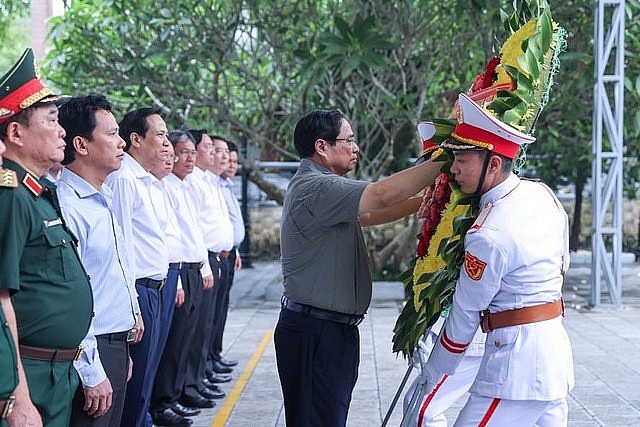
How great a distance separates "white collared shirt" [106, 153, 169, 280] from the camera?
18.8ft

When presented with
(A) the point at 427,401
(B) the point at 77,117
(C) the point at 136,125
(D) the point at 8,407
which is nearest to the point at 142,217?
(C) the point at 136,125

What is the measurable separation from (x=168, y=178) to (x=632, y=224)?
15464 mm

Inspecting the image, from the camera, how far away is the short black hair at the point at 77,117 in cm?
453

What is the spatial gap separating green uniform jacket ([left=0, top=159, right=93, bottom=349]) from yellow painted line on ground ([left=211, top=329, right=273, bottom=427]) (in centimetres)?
343

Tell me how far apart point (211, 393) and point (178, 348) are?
2.37 feet

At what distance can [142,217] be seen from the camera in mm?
5910

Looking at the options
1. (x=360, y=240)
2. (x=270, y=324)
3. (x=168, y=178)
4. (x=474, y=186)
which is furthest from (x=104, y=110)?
(x=270, y=324)

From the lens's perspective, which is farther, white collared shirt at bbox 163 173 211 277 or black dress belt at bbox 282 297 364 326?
white collared shirt at bbox 163 173 211 277

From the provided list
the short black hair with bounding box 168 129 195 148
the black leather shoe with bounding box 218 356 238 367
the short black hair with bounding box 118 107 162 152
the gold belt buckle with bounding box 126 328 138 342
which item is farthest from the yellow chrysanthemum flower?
the black leather shoe with bounding box 218 356 238 367

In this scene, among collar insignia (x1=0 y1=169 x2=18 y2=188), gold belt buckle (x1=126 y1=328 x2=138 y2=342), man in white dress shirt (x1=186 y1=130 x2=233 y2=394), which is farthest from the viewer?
man in white dress shirt (x1=186 y1=130 x2=233 y2=394)

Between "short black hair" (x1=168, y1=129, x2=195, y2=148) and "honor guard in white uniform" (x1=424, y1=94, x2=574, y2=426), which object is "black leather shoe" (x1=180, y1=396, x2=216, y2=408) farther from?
"honor guard in white uniform" (x1=424, y1=94, x2=574, y2=426)

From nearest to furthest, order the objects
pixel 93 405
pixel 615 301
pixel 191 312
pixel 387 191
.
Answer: pixel 93 405
pixel 387 191
pixel 191 312
pixel 615 301

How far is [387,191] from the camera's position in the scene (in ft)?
14.3

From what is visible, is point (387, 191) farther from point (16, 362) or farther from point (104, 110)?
point (16, 362)
